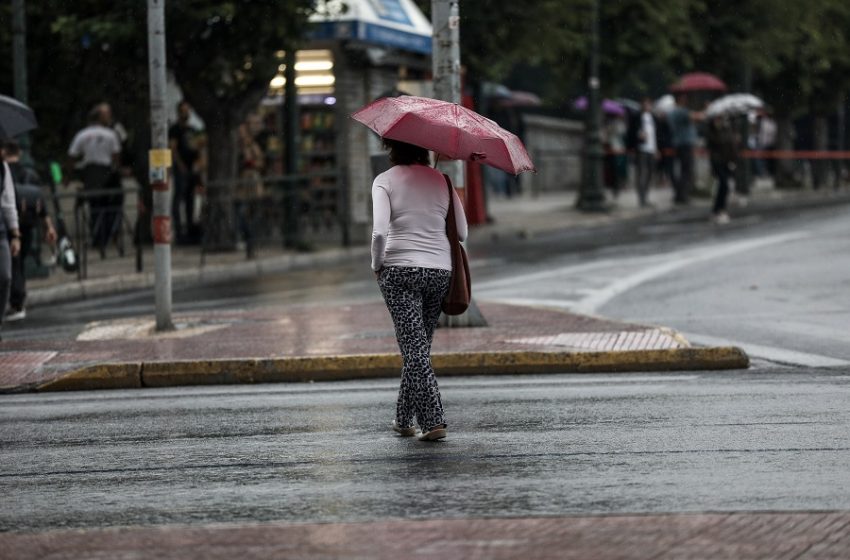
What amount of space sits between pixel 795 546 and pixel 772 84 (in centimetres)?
3771

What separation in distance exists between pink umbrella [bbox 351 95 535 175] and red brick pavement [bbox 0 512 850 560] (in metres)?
2.36

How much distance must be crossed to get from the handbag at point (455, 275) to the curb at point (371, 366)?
9.97ft

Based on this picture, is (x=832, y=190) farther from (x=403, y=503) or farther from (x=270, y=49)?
(x=403, y=503)

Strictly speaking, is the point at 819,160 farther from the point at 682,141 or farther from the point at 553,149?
the point at 682,141

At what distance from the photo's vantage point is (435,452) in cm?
843

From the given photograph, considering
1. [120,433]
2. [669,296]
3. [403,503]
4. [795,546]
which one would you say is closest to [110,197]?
[669,296]

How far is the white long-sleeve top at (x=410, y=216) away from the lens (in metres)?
8.66

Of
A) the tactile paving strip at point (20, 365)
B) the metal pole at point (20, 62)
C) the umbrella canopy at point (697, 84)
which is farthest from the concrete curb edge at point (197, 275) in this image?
the umbrella canopy at point (697, 84)

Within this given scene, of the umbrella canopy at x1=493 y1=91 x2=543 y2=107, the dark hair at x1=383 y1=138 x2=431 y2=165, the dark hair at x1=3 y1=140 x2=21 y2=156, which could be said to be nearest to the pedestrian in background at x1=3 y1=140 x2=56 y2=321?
the dark hair at x1=3 y1=140 x2=21 y2=156

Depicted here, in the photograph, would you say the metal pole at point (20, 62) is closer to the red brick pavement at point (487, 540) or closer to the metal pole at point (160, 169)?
the metal pole at point (160, 169)

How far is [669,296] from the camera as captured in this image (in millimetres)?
17109

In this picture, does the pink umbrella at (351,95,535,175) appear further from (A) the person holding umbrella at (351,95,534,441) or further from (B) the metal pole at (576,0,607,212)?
(B) the metal pole at (576,0,607,212)

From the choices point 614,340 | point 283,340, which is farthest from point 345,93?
point 614,340

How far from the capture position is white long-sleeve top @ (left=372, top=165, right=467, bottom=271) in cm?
866
